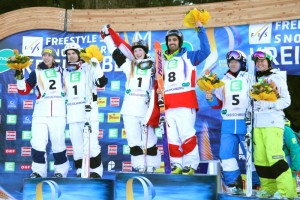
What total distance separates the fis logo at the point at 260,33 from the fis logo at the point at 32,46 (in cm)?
356

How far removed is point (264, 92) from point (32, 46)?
189 inches

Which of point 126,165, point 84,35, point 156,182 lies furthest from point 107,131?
point 156,182

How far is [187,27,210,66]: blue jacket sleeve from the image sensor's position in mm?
5785

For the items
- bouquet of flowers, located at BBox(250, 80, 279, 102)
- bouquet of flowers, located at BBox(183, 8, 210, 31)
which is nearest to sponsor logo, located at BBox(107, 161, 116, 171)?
bouquet of flowers, located at BBox(183, 8, 210, 31)

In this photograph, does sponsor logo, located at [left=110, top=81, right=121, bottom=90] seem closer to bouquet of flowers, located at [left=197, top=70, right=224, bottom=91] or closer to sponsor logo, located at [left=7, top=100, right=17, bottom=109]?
sponsor logo, located at [left=7, top=100, right=17, bottom=109]

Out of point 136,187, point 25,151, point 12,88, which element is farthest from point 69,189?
point 12,88

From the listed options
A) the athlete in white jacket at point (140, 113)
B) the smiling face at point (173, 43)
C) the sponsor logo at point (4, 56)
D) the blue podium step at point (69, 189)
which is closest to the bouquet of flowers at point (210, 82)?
the smiling face at point (173, 43)

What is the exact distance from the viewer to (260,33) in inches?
293

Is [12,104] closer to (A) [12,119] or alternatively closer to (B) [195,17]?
(A) [12,119]

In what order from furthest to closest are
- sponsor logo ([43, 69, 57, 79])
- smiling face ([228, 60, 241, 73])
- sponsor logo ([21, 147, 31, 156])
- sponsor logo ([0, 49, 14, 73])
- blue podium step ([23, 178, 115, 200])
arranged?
sponsor logo ([0, 49, 14, 73])
sponsor logo ([21, 147, 31, 156])
sponsor logo ([43, 69, 57, 79])
smiling face ([228, 60, 241, 73])
blue podium step ([23, 178, 115, 200])

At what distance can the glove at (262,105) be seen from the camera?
5375mm

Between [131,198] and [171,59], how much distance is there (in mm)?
1709

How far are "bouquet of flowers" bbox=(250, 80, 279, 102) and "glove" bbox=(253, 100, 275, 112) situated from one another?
9.2 inches

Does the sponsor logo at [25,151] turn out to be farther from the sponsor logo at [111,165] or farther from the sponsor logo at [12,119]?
the sponsor logo at [111,165]
